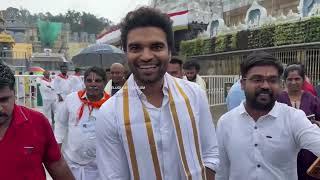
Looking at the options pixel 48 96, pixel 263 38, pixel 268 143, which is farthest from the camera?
pixel 263 38

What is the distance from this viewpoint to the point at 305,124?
2598 mm

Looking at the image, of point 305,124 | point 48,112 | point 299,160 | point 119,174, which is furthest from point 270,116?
point 48,112

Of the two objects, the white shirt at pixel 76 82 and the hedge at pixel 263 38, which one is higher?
the hedge at pixel 263 38

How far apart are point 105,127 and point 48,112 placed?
1042cm

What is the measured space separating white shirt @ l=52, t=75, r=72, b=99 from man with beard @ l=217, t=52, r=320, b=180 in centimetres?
908

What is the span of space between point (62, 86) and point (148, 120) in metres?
9.78

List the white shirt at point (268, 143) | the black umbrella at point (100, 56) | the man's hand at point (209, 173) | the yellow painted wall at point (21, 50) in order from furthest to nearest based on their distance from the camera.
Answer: the yellow painted wall at point (21, 50) → the black umbrella at point (100, 56) → the white shirt at point (268, 143) → the man's hand at point (209, 173)

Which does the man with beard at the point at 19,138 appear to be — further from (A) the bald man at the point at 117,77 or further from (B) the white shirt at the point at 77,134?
(A) the bald man at the point at 117,77

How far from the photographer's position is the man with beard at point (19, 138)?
2.36 meters

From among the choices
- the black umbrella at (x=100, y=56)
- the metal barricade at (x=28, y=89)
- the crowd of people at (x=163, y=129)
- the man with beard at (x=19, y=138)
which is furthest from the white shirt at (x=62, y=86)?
the man with beard at (x=19, y=138)

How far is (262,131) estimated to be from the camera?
2.68 meters

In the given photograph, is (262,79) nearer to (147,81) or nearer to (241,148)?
(241,148)

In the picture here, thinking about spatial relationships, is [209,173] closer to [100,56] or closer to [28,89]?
[100,56]

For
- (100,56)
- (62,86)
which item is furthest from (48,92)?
(100,56)
